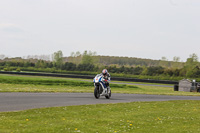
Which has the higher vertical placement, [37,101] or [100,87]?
[100,87]

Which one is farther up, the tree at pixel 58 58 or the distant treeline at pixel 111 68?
the tree at pixel 58 58

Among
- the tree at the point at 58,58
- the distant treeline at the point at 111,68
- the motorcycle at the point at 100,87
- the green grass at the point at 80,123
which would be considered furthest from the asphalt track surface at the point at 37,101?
the tree at the point at 58,58

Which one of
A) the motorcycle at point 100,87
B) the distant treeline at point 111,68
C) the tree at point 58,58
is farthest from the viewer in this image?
the tree at point 58,58

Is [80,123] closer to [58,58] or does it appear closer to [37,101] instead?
[37,101]

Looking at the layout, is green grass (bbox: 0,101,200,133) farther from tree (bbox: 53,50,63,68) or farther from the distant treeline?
tree (bbox: 53,50,63,68)

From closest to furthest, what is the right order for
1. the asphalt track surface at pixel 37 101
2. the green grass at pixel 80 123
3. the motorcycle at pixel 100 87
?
the green grass at pixel 80 123 < the asphalt track surface at pixel 37 101 < the motorcycle at pixel 100 87

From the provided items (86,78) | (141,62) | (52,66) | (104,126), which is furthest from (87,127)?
(141,62)

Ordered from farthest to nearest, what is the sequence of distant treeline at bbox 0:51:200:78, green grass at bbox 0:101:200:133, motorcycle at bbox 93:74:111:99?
distant treeline at bbox 0:51:200:78 → motorcycle at bbox 93:74:111:99 → green grass at bbox 0:101:200:133

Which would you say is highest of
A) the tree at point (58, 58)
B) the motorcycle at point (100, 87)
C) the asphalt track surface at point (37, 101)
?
the tree at point (58, 58)

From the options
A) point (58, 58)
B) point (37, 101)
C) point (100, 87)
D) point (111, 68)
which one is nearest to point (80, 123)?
point (37, 101)

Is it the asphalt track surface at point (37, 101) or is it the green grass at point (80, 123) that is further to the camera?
the asphalt track surface at point (37, 101)

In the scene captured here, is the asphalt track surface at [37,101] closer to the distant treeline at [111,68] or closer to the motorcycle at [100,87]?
the motorcycle at [100,87]

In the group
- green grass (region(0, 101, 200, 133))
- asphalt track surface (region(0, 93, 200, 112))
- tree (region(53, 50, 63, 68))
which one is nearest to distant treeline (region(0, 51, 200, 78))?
tree (region(53, 50, 63, 68))

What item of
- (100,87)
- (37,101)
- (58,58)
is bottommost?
(37,101)
